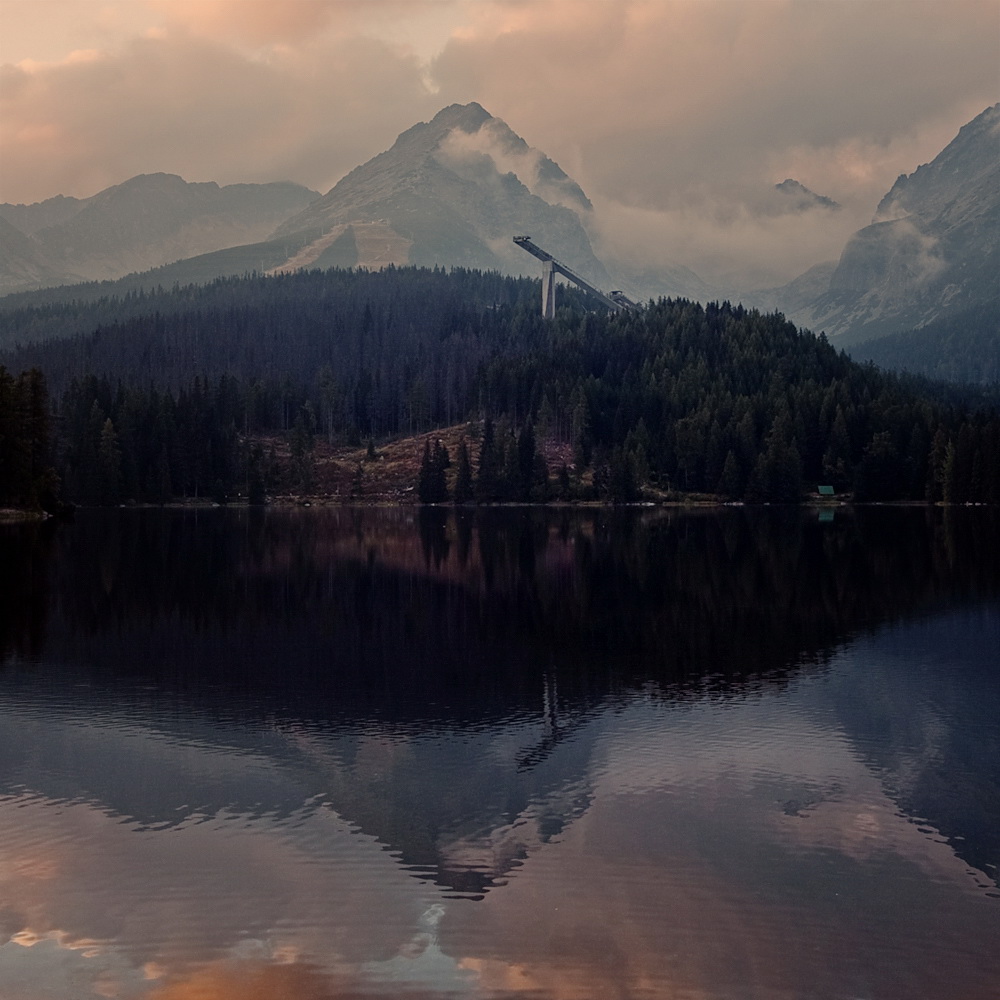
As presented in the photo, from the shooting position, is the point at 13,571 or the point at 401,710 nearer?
the point at 401,710

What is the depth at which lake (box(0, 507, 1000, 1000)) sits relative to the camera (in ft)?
77.3

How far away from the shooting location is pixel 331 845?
2986 centimetres

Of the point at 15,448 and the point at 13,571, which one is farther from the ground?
the point at 15,448

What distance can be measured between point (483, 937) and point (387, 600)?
176 feet

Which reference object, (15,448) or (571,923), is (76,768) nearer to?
(571,923)

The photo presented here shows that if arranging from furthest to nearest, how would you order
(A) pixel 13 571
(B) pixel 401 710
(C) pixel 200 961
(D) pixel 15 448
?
(D) pixel 15 448 → (A) pixel 13 571 → (B) pixel 401 710 → (C) pixel 200 961

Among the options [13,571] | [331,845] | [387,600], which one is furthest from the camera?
[13,571]

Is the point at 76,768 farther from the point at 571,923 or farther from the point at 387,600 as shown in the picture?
the point at 387,600

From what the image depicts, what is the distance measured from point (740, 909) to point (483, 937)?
236 inches

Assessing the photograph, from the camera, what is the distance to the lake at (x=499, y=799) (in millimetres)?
23562

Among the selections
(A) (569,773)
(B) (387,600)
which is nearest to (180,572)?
(B) (387,600)

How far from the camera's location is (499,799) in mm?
33531

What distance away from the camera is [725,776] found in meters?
36.4

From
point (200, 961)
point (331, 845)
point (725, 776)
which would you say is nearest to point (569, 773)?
point (725, 776)
